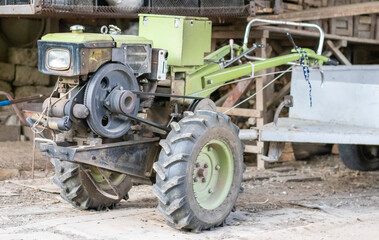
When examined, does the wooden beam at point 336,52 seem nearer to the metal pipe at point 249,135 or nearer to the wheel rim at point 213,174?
the metal pipe at point 249,135

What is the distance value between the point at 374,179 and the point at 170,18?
5419mm

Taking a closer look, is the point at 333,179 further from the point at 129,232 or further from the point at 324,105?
the point at 129,232

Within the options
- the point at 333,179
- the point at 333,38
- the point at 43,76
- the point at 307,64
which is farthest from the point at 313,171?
the point at 43,76

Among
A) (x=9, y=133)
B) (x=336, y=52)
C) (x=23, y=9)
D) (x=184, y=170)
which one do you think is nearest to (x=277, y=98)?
(x=336, y=52)

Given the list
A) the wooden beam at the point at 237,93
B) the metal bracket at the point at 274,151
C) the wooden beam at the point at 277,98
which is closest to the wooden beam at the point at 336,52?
the wooden beam at the point at 277,98

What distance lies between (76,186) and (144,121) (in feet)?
3.77

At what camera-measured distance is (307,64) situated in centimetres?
907

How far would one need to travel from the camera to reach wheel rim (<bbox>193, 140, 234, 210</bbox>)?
6.99 metres

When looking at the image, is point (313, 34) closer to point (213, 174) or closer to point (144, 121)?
point (213, 174)

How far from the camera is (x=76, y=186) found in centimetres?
750

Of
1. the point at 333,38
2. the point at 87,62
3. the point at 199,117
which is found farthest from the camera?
the point at 333,38

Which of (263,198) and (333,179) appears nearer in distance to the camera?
(263,198)

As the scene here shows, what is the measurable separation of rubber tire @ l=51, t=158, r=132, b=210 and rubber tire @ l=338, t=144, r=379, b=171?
4.89 metres

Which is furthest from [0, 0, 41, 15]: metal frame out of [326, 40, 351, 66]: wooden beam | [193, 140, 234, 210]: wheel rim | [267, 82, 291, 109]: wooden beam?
[326, 40, 351, 66]: wooden beam
